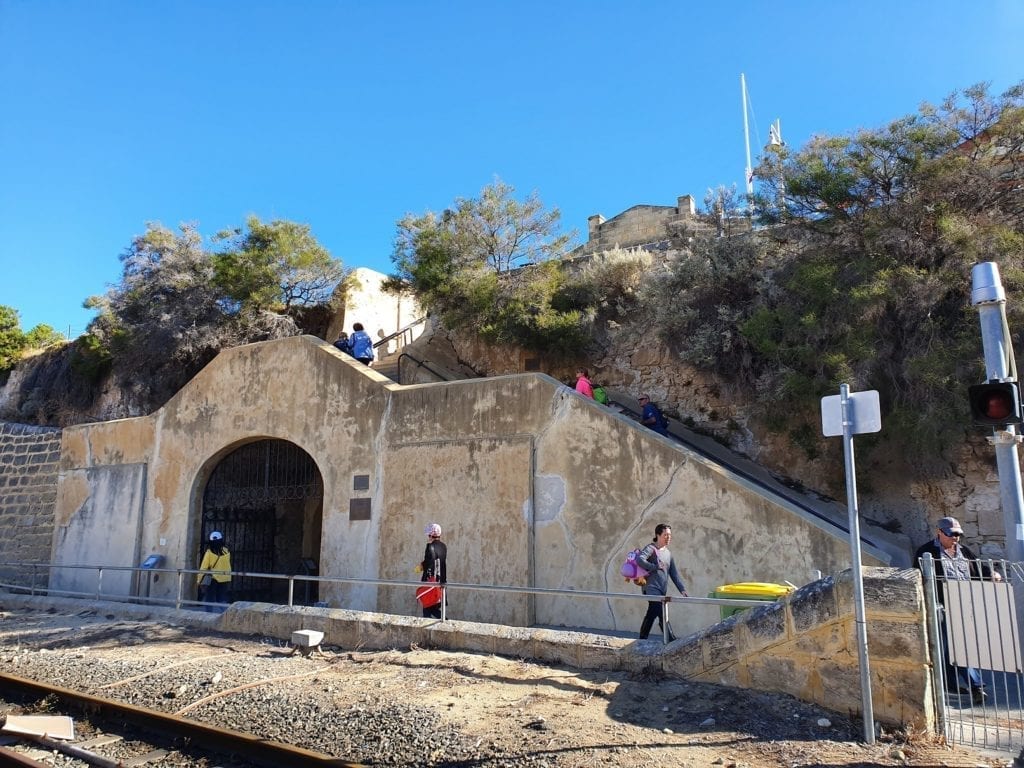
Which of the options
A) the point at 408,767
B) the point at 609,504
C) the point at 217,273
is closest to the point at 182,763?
the point at 408,767

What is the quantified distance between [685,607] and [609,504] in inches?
64.6

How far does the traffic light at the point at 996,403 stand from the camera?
5586 mm

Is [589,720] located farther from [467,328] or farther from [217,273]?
[217,273]

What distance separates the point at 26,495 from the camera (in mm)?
17562

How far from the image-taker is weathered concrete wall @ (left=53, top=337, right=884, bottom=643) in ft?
31.8

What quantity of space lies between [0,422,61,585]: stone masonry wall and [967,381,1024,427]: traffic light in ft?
57.9

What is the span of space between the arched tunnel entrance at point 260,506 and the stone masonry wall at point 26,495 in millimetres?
4707

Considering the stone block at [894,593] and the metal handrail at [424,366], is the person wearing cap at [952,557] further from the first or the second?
the metal handrail at [424,366]

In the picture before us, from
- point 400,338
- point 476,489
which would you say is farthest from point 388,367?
point 476,489

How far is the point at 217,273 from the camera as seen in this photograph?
19594mm

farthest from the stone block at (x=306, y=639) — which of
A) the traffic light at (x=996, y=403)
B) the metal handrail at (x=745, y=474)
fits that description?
the traffic light at (x=996, y=403)

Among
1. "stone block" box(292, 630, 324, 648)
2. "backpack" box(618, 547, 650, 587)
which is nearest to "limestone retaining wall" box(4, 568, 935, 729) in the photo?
"backpack" box(618, 547, 650, 587)

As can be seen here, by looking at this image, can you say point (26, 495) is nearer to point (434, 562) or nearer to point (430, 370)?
point (430, 370)

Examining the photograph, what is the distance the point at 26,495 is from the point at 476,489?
12.2 metres
